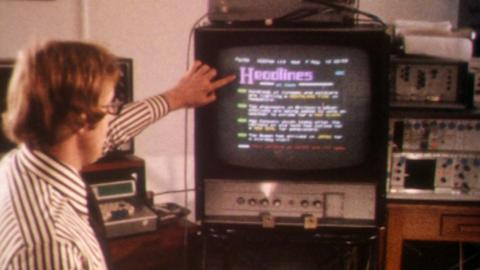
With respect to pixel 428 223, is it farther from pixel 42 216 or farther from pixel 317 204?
pixel 42 216

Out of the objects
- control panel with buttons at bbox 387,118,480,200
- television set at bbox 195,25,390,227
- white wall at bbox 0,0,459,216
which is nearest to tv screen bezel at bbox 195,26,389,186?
television set at bbox 195,25,390,227

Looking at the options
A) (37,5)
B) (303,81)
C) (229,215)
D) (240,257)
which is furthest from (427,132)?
(37,5)

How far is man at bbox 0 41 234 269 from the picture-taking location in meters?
1.01

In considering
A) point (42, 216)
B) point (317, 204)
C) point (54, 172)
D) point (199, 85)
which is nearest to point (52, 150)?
point (54, 172)

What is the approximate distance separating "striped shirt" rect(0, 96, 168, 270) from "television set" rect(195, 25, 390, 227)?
1.97 feet

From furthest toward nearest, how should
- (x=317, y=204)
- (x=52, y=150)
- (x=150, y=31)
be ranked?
(x=150, y=31), (x=317, y=204), (x=52, y=150)

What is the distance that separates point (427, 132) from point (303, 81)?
1.62ft

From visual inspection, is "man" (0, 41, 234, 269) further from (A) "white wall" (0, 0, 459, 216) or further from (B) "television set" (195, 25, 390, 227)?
(A) "white wall" (0, 0, 459, 216)

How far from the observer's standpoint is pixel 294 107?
5.57ft

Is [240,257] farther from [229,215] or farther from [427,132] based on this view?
[427,132]

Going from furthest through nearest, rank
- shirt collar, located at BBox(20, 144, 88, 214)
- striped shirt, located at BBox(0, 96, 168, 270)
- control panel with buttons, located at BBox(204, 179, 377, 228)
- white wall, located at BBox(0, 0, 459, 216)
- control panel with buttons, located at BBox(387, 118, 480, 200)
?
white wall, located at BBox(0, 0, 459, 216)
control panel with buttons, located at BBox(387, 118, 480, 200)
control panel with buttons, located at BBox(204, 179, 377, 228)
shirt collar, located at BBox(20, 144, 88, 214)
striped shirt, located at BBox(0, 96, 168, 270)

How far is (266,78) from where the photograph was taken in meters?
1.69

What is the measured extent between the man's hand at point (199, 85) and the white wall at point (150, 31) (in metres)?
0.54

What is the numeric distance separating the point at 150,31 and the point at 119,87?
0.60 metres
